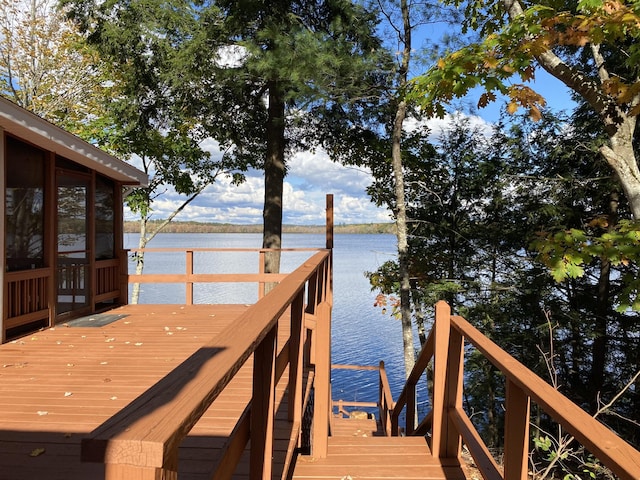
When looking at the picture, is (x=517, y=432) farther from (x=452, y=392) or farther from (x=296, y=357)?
(x=296, y=357)

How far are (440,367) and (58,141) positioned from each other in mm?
5302

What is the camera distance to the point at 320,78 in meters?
8.77

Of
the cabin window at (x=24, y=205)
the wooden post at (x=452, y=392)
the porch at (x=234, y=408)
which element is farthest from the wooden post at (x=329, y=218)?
the wooden post at (x=452, y=392)

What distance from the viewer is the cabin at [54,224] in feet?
18.2

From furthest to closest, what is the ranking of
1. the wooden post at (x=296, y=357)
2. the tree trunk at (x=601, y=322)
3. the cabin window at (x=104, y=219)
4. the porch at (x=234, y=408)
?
the tree trunk at (x=601, y=322) → the cabin window at (x=104, y=219) → the wooden post at (x=296, y=357) → the porch at (x=234, y=408)

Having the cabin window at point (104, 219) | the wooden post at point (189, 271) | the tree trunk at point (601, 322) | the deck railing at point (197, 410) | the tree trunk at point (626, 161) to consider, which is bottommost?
the tree trunk at point (601, 322)

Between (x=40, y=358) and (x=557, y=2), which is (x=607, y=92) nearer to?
(x=557, y=2)

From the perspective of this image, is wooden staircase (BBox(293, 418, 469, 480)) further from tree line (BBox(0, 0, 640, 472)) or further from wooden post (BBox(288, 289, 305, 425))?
tree line (BBox(0, 0, 640, 472))

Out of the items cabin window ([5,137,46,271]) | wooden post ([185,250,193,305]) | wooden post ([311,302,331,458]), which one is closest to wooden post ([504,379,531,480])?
wooden post ([311,302,331,458])

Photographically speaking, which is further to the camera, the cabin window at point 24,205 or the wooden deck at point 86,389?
the cabin window at point 24,205

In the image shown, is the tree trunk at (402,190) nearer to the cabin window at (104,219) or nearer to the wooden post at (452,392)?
the cabin window at (104,219)

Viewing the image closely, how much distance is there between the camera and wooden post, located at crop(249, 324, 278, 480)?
1.50 m

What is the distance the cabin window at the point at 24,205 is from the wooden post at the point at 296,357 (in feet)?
15.3

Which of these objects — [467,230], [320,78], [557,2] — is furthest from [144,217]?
[557,2]
